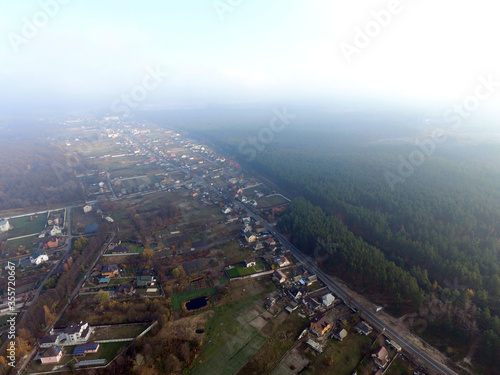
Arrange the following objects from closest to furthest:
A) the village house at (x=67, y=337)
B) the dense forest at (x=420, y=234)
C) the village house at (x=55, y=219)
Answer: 1. the village house at (x=67, y=337)
2. the dense forest at (x=420, y=234)
3. the village house at (x=55, y=219)

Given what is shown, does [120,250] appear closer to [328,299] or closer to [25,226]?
[25,226]

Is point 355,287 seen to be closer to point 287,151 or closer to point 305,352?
point 305,352

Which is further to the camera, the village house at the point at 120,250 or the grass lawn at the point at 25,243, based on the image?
the grass lawn at the point at 25,243

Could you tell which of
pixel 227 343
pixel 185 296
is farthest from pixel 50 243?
pixel 227 343

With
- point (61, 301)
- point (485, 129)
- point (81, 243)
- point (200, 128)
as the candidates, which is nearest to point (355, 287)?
point (61, 301)

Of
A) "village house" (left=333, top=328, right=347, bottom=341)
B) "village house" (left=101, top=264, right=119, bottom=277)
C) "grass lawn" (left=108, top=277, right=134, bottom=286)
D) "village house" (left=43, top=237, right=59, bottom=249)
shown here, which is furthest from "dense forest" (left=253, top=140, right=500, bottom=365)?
"village house" (left=43, top=237, right=59, bottom=249)

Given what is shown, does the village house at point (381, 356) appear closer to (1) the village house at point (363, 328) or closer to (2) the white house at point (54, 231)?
(1) the village house at point (363, 328)

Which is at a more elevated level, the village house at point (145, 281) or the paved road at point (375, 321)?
the paved road at point (375, 321)

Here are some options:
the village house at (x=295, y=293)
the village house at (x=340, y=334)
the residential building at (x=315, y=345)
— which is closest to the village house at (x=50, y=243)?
the village house at (x=295, y=293)
